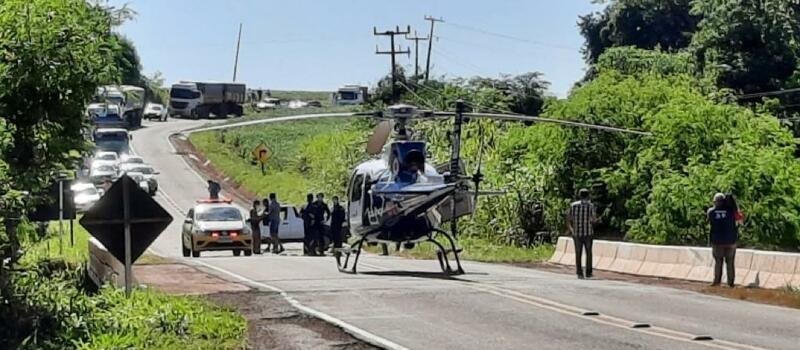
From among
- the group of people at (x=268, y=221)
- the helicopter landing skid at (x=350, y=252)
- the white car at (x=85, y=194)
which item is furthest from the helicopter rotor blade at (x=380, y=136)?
the white car at (x=85, y=194)

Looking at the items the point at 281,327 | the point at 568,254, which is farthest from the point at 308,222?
the point at 281,327

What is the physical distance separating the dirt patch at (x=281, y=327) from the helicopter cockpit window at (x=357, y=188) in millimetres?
6298

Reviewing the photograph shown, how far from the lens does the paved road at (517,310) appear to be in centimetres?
1426

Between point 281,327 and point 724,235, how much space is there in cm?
936

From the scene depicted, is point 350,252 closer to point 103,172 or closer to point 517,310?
point 517,310

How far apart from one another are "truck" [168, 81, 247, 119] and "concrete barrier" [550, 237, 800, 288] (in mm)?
67739

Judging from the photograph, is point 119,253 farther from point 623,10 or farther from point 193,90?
point 193,90

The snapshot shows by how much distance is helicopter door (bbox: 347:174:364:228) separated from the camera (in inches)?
984

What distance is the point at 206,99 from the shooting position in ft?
316

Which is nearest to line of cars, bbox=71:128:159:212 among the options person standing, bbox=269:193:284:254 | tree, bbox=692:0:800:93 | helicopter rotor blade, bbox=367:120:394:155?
person standing, bbox=269:193:284:254

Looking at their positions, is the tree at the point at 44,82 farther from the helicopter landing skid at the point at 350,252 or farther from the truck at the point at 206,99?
the truck at the point at 206,99

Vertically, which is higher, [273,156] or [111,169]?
[273,156]

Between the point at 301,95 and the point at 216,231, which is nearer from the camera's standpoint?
the point at 216,231

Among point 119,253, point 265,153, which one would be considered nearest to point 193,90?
point 265,153
